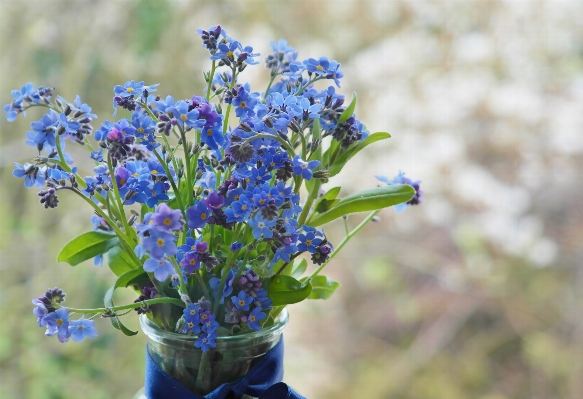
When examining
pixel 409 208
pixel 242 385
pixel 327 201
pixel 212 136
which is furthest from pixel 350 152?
pixel 409 208

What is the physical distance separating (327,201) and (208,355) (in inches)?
7.7

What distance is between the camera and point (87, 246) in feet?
2.14

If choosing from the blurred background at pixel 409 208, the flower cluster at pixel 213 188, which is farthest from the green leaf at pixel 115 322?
the blurred background at pixel 409 208

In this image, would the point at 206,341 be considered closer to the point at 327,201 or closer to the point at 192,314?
the point at 192,314

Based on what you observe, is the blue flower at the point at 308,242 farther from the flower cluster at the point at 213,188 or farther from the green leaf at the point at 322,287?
the green leaf at the point at 322,287

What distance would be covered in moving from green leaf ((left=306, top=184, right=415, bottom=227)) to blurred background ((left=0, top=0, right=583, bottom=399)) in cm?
139

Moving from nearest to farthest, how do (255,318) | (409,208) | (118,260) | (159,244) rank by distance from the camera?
(159,244) < (255,318) < (118,260) < (409,208)

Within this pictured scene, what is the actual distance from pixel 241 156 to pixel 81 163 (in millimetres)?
1631

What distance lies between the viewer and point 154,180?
58 centimetres

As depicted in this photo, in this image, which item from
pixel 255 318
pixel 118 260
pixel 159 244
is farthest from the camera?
pixel 118 260

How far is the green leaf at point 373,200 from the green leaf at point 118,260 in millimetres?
225

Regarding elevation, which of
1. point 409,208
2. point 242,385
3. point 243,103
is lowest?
point 242,385

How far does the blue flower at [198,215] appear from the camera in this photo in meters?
A: 0.54

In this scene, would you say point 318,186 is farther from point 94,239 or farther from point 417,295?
point 417,295
